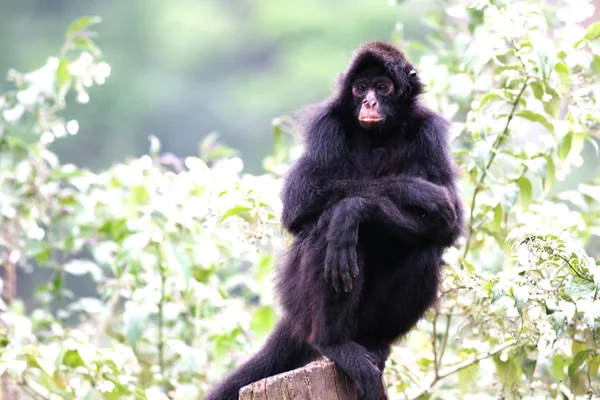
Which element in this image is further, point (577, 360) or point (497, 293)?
point (577, 360)

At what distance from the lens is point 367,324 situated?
451cm

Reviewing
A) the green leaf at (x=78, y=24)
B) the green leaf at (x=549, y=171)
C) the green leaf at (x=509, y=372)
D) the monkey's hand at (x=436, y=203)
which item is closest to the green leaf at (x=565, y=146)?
the green leaf at (x=549, y=171)

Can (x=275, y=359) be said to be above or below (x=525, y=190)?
below

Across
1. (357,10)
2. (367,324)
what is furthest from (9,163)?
(357,10)

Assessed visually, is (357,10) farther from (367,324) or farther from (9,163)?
(367,324)

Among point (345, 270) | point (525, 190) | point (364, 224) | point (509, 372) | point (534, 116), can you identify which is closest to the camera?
point (345, 270)

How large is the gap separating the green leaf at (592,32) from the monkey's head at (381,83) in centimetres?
102

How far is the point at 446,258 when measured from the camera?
4.76 m

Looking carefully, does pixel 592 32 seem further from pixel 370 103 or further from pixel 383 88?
pixel 370 103

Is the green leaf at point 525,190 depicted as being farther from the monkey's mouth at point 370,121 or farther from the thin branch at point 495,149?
the monkey's mouth at point 370,121

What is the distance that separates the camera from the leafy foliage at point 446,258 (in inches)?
175

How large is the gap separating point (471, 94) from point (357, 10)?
1131 centimetres

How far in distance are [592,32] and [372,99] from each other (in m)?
1.38

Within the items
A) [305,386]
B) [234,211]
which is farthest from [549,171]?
[305,386]
